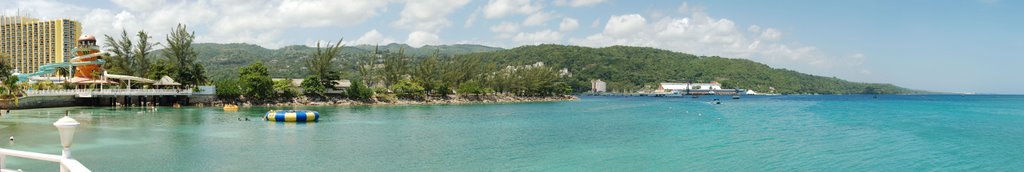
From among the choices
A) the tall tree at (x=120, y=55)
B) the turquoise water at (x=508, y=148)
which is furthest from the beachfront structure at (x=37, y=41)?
the turquoise water at (x=508, y=148)

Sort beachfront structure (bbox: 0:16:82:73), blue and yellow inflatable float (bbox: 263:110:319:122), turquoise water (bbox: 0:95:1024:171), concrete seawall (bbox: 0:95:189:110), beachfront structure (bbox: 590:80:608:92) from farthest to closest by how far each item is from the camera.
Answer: beachfront structure (bbox: 590:80:608:92)
beachfront structure (bbox: 0:16:82:73)
concrete seawall (bbox: 0:95:189:110)
blue and yellow inflatable float (bbox: 263:110:319:122)
turquoise water (bbox: 0:95:1024:171)

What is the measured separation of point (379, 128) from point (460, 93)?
5826cm

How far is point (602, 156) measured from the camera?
71.9 ft

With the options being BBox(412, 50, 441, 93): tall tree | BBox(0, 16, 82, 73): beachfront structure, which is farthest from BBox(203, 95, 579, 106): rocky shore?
BBox(0, 16, 82, 73): beachfront structure

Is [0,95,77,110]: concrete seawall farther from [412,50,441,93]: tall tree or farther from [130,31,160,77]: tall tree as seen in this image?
[412,50,441,93]: tall tree

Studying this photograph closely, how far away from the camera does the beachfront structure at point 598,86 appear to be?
629 feet

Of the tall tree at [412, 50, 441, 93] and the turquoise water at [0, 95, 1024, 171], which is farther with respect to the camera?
the tall tree at [412, 50, 441, 93]

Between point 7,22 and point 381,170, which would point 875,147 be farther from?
point 7,22

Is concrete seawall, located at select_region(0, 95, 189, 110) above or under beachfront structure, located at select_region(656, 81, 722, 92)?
under

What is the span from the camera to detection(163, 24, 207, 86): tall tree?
65.1m

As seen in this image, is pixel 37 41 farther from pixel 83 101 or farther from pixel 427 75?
pixel 427 75

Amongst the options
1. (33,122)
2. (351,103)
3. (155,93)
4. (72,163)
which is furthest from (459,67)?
(72,163)

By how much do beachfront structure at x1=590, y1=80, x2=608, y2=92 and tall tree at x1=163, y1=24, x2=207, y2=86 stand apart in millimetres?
136600

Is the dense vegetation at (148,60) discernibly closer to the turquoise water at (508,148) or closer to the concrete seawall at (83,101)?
the concrete seawall at (83,101)
